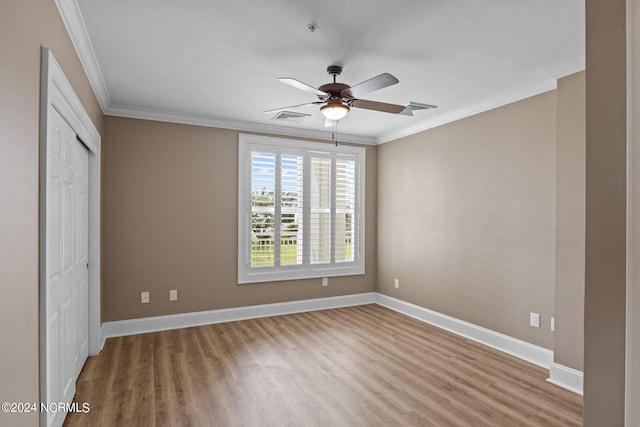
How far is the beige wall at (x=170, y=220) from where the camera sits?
13.9 feet

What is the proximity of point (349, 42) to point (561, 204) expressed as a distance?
7.29ft

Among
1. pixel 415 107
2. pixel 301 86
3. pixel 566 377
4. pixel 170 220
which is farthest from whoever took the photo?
pixel 170 220

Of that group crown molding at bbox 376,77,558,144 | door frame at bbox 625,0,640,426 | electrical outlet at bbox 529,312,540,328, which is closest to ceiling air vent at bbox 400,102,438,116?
crown molding at bbox 376,77,558,144

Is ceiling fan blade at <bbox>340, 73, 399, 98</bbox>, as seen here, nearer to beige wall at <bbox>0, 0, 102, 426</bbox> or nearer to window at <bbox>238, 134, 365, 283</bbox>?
beige wall at <bbox>0, 0, 102, 426</bbox>

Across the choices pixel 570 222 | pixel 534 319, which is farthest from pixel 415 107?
pixel 534 319

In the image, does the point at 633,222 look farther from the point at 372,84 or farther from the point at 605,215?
the point at 372,84

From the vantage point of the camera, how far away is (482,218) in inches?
159

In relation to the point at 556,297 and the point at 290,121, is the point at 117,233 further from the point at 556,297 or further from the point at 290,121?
the point at 556,297

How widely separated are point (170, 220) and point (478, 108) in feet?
12.7

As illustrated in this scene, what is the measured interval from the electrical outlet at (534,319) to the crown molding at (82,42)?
4.35 metres

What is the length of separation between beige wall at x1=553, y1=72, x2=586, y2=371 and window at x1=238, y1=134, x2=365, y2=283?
301 centimetres

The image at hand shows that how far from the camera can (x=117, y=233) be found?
4238 mm

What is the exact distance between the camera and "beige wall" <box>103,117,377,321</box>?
423 centimetres

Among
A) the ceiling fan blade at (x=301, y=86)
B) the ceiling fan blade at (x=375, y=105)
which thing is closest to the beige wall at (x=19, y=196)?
the ceiling fan blade at (x=301, y=86)
